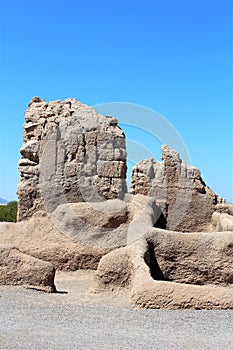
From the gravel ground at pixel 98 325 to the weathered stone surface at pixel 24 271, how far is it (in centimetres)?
22

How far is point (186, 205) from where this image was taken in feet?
48.1

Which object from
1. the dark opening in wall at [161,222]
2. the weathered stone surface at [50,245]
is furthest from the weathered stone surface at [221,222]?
the weathered stone surface at [50,245]

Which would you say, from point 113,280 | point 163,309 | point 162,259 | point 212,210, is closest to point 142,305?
point 163,309

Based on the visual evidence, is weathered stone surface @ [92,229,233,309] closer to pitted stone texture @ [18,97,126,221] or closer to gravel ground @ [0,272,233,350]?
gravel ground @ [0,272,233,350]

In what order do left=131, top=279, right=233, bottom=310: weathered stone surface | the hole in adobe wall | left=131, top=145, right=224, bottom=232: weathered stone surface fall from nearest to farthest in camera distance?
left=131, top=279, right=233, bottom=310: weathered stone surface → the hole in adobe wall → left=131, top=145, right=224, bottom=232: weathered stone surface

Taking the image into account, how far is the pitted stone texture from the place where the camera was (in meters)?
13.9

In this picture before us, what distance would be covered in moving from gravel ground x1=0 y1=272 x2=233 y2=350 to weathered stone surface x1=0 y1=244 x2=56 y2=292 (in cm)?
22

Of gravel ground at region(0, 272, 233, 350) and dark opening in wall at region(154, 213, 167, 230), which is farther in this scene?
dark opening in wall at region(154, 213, 167, 230)

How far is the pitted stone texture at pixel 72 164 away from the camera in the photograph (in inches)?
549

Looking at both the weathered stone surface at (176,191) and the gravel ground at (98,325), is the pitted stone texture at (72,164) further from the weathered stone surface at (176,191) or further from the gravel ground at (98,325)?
the gravel ground at (98,325)

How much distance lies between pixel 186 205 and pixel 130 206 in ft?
7.55

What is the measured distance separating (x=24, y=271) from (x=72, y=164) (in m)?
4.43

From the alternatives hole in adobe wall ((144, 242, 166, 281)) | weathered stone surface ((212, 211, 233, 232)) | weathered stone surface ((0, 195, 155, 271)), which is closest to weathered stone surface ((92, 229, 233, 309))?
hole in adobe wall ((144, 242, 166, 281))

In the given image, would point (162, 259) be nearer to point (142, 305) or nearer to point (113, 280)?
point (113, 280)
